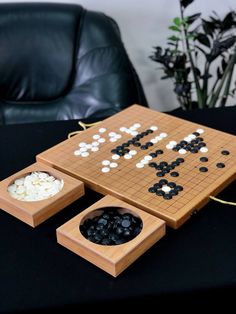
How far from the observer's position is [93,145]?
128 centimetres

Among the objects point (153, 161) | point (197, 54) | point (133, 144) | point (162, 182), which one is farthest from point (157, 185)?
point (197, 54)

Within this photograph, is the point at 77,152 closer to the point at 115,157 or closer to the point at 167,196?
the point at 115,157

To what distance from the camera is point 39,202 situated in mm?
1045

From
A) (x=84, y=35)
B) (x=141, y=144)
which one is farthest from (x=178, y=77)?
(x=141, y=144)

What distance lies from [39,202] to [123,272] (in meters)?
0.26

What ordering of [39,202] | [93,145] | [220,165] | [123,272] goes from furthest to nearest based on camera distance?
[93,145], [220,165], [39,202], [123,272]

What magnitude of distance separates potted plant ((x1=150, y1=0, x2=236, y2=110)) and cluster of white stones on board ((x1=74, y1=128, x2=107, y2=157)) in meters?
0.96

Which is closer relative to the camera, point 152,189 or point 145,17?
point 152,189

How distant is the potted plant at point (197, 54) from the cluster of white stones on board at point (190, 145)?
932 millimetres

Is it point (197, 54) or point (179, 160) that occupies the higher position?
point (179, 160)

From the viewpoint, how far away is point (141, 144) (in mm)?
1283

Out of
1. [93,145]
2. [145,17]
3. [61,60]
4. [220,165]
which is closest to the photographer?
[220,165]

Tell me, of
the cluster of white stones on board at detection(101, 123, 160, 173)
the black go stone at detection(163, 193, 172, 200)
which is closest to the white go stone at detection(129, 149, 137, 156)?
the cluster of white stones on board at detection(101, 123, 160, 173)

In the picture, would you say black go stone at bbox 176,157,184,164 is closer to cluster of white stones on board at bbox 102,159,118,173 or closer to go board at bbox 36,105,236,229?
go board at bbox 36,105,236,229
